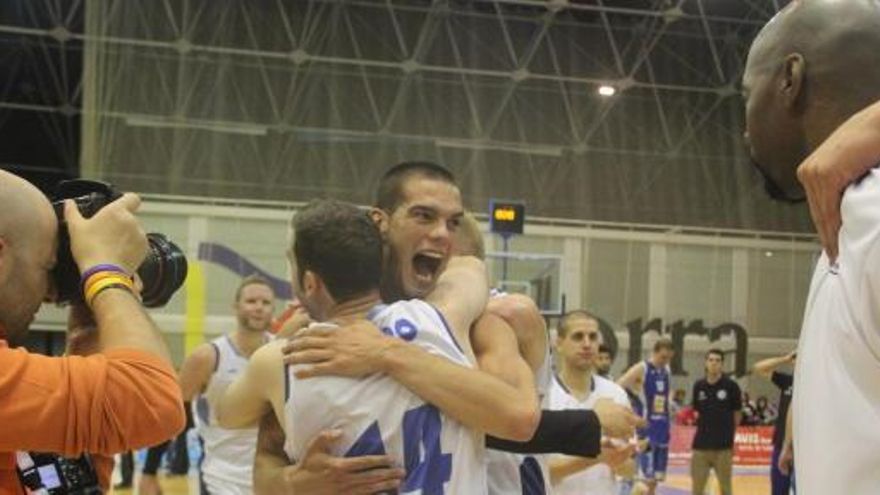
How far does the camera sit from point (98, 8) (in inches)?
709

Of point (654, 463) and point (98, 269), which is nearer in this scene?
point (98, 269)

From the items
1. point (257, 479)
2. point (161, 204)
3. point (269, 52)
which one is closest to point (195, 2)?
point (269, 52)

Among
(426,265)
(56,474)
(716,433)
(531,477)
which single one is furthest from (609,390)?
(716,433)

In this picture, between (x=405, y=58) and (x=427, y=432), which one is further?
(x=405, y=58)

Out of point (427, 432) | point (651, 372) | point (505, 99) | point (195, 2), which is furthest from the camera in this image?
point (505, 99)

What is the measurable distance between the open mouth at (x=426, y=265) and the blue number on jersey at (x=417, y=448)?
0.53 meters

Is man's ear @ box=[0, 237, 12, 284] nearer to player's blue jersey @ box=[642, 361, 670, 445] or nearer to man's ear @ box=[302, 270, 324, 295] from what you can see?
man's ear @ box=[302, 270, 324, 295]

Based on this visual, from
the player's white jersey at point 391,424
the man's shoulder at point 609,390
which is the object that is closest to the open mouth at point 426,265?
the player's white jersey at point 391,424

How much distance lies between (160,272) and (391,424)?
63cm

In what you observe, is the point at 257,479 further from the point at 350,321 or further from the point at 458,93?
the point at 458,93

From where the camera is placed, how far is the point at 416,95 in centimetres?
1984

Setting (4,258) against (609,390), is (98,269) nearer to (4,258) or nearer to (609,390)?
(4,258)

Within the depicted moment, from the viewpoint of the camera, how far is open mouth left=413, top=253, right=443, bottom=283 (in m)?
2.88

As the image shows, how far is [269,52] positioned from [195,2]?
59.9 inches
